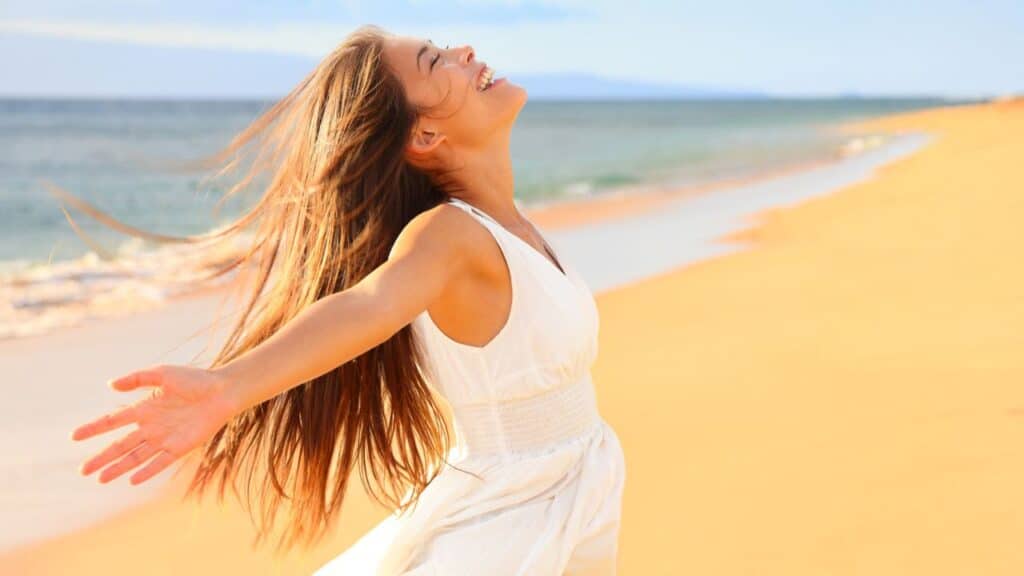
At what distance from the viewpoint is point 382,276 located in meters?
2.08

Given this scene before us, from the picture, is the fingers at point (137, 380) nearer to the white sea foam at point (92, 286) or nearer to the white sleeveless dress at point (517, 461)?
the white sleeveless dress at point (517, 461)

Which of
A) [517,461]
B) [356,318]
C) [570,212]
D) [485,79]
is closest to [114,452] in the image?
[356,318]

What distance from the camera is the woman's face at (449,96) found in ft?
8.08

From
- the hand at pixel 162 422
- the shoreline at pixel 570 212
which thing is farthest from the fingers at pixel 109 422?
the shoreline at pixel 570 212

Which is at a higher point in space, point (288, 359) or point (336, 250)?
point (336, 250)

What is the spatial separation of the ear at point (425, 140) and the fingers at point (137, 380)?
892mm

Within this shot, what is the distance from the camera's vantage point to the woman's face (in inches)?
97.0

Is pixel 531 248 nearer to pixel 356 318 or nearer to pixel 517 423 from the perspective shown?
pixel 517 423

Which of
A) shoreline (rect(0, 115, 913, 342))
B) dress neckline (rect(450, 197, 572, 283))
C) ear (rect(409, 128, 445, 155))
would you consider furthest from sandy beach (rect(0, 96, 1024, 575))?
ear (rect(409, 128, 445, 155))

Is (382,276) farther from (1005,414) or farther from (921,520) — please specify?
(1005,414)

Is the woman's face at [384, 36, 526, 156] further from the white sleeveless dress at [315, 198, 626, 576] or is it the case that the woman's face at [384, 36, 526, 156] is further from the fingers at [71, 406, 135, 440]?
the fingers at [71, 406, 135, 440]

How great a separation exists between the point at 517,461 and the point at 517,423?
7 centimetres

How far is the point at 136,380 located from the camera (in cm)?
171

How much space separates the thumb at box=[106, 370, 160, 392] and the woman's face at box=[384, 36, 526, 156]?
894 millimetres
